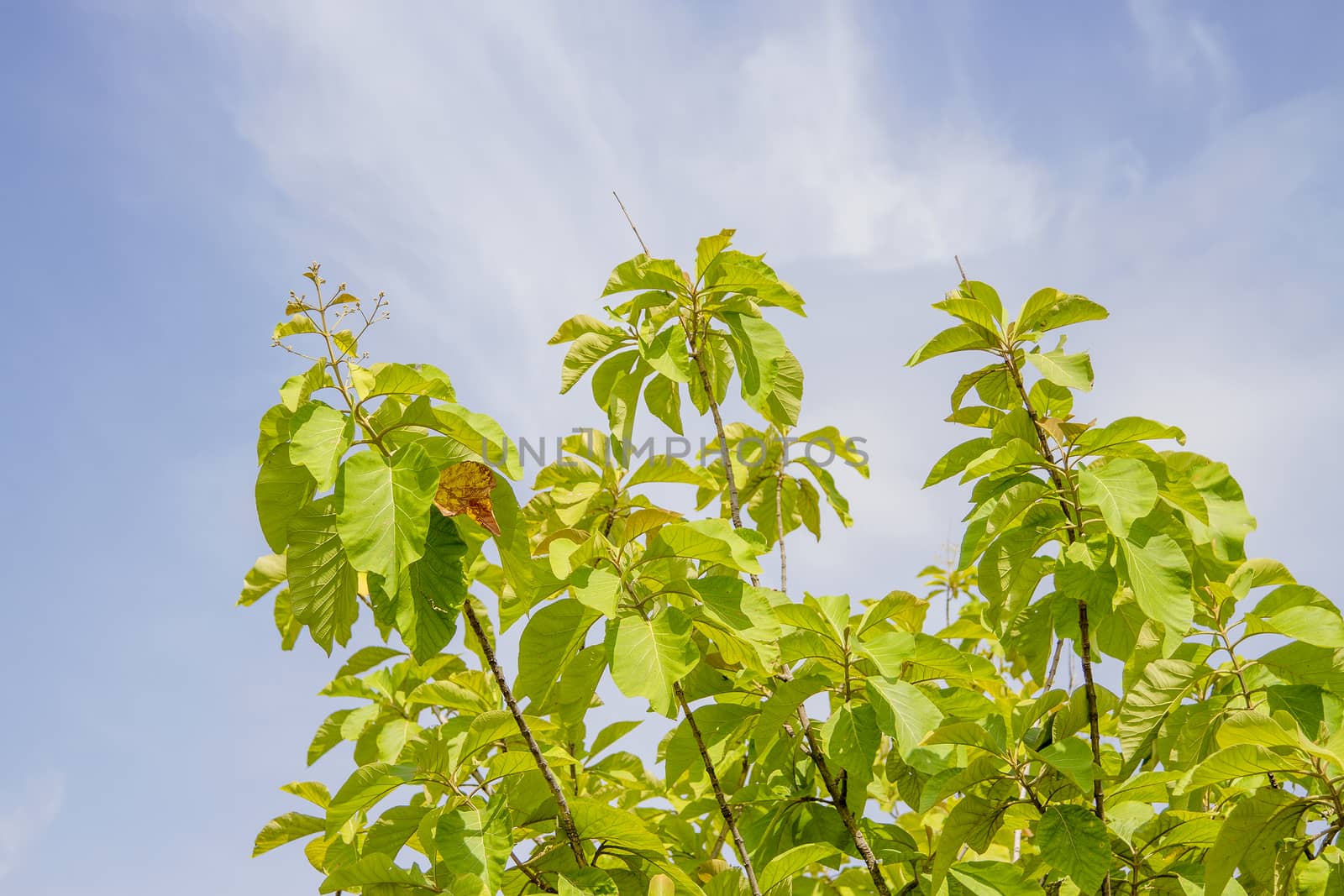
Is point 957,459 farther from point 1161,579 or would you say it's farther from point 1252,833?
point 1252,833

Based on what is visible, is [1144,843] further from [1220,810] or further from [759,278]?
[759,278]

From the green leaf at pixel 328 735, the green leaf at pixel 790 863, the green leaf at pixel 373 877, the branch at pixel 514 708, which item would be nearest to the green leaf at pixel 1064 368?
the green leaf at pixel 790 863

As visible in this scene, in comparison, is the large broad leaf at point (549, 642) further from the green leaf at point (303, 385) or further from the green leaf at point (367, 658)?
the green leaf at point (367, 658)

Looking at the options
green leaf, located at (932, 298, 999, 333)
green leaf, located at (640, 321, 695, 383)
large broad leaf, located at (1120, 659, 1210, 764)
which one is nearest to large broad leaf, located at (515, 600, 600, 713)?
green leaf, located at (640, 321, 695, 383)

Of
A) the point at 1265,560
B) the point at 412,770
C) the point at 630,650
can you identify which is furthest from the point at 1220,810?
the point at 412,770

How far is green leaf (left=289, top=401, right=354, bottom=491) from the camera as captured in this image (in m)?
2.07

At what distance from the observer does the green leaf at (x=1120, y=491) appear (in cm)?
244

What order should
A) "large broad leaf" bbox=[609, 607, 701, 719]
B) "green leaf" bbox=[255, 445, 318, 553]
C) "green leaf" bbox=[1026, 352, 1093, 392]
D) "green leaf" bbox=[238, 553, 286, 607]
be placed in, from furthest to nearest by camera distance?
"green leaf" bbox=[238, 553, 286, 607] < "green leaf" bbox=[1026, 352, 1093, 392] < "green leaf" bbox=[255, 445, 318, 553] < "large broad leaf" bbox=[609, 607, 701, 719]

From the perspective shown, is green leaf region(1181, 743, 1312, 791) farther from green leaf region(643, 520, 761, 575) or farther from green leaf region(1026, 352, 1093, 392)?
green leaf region(643, 520, 761, 575)

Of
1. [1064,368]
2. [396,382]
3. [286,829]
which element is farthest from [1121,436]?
[286,829]

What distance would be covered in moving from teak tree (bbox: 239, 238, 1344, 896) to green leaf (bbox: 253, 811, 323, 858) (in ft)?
0.04

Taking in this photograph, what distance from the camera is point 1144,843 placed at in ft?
9.32

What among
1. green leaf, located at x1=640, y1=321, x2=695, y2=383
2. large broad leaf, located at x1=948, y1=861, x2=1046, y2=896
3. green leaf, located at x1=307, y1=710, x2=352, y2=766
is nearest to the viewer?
large broad leaf, located at x1=948, y1=861, x2=1046, y2=896

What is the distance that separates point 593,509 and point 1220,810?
2443 millimetres
